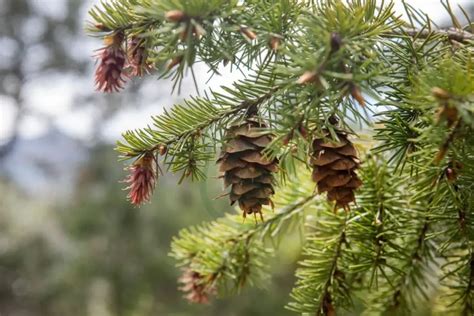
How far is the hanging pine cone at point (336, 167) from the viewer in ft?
0.73

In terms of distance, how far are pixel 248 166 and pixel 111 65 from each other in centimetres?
Result: 8

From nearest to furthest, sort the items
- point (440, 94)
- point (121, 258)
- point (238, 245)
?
1. point (440, 94)
2. point (238, 245)
3. point (121, 258)

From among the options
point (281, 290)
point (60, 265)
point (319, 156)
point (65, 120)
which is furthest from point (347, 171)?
point (65, 120)

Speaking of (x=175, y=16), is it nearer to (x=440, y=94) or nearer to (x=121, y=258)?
(x=440, y=94)

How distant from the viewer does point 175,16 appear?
166 mm

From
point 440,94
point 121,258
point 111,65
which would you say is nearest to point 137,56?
point 111,65

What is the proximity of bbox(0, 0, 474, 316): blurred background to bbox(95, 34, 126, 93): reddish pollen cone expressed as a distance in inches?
53.4

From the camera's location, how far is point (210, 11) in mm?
176

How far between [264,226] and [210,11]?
226 mm

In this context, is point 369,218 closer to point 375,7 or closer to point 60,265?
point 375,7

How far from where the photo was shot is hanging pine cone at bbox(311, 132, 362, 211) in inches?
8.8

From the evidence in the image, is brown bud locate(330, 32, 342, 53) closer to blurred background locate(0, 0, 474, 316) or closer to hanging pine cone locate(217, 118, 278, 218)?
hanging pine cone locate(217, 118, 278, 218)

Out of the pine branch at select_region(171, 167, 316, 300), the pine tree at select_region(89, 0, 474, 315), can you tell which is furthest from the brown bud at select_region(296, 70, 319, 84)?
the pine branch at select_region(171, 167, 316, 300)

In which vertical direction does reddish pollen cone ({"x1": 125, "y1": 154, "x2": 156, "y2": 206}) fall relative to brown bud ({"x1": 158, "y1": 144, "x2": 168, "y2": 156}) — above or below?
below
